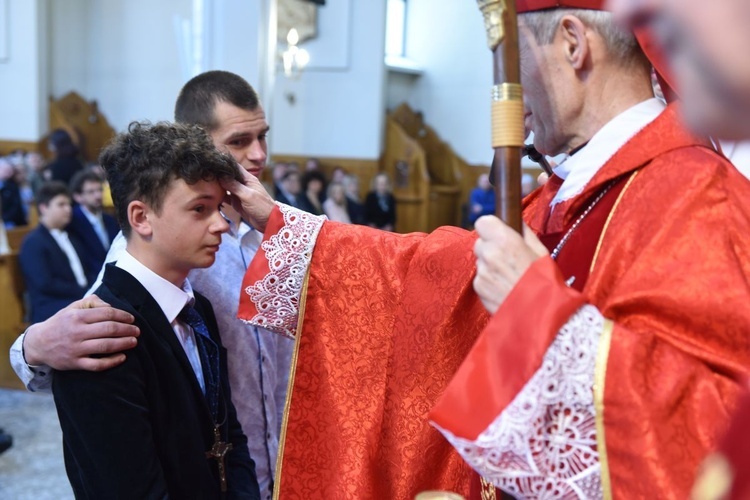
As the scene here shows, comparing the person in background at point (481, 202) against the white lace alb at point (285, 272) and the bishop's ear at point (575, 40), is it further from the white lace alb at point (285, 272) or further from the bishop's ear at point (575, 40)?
the bishop's ear at point (575, 40)

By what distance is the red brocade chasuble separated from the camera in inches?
45.9

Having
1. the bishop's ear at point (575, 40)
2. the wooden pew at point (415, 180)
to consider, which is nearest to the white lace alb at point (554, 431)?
the bishop's ear at point (575, 40)

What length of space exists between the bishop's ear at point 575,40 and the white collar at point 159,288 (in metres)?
0.98

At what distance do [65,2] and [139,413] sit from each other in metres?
13.5

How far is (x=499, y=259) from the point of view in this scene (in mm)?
1230

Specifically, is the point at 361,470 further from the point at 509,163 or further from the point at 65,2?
the point at 65,2

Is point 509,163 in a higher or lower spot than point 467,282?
higher

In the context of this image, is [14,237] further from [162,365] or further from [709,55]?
[709,55]

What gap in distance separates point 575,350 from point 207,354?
988 mm

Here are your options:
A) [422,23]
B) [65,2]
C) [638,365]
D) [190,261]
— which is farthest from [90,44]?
[638,365]

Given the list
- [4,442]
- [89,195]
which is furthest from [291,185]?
[4,442]

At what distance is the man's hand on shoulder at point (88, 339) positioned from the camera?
1.56 meters

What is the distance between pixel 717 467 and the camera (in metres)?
0.65

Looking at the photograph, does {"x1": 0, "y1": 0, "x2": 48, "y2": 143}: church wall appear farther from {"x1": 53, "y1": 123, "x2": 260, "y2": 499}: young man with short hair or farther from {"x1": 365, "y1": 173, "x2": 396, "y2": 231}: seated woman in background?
{"x1": 53, "y1": 123, "x2": 260, "y2": 499}: young man with short hair
